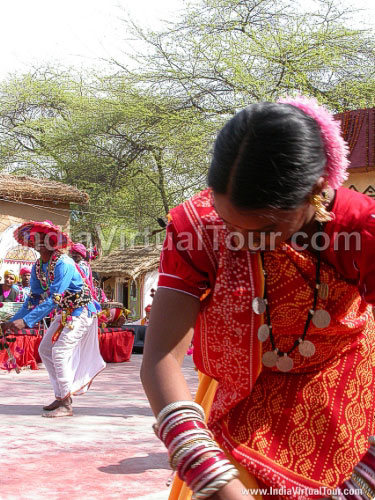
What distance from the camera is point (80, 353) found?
27.7 ft

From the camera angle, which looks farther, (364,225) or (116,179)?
(116,179)

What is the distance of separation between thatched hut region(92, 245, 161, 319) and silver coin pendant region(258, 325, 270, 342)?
73.8 feet

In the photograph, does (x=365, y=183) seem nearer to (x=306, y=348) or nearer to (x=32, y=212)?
(x=306, y=348)

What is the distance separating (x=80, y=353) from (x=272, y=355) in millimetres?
6806

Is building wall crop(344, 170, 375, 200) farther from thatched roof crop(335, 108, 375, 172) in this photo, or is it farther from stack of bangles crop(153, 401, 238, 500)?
stack of bangles crop(153, 401, 238, 500)

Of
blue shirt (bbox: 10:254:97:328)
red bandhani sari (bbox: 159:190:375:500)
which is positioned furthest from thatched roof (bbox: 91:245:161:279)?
red bandhani sari (bbox: 159:190:375:500)

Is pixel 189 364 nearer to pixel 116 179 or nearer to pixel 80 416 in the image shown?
pixel 80 416

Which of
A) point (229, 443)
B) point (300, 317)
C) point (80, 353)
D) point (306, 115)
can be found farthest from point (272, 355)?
point (80, 353)

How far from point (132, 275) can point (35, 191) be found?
6205mm

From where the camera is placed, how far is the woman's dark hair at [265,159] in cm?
151

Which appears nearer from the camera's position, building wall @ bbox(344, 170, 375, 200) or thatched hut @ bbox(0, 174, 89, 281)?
building wall @ bbox(344, 170, 375, 200)

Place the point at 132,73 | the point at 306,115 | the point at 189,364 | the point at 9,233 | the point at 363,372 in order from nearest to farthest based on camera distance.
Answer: the point at 306,115, the point at 363,372, the point at 189,364, the point at 9,233, the point at 132,73

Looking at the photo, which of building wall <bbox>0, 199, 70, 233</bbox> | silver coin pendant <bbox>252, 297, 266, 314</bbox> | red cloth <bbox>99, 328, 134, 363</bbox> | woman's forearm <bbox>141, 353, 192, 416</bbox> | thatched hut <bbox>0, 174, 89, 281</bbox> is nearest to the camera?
woman's forearm <bbox>141, 353, 192, 416</bbox>

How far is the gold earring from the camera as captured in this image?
66.5 inches
